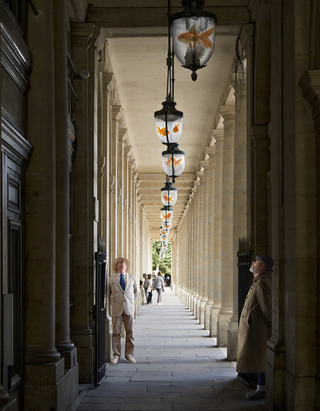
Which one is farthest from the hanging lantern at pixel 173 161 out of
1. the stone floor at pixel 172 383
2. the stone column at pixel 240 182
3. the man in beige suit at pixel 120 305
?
the stone floor at pixel 172 383

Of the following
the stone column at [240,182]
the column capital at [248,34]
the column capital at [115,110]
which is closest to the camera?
the column capital at [248,34]

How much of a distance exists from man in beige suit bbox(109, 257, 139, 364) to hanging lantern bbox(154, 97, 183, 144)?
362 centimetres

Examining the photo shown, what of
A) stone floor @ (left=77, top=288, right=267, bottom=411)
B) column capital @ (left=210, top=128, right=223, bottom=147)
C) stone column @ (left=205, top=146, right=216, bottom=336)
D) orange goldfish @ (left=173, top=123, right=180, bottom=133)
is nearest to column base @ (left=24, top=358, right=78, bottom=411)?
stone floor @ (left=77, top=288, right=267, bottom=411)

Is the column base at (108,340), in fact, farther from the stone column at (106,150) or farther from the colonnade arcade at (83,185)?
the colonnade arcade at (83,185)

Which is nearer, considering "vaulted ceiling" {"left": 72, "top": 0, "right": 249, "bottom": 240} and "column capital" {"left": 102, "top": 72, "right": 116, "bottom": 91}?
"vaulted ceiling" {"left": 72, "top": 0, "right": 249, "bottom": 240}

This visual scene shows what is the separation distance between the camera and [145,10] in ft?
38.2

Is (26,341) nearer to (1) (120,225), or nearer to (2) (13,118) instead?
(2) (13,118)

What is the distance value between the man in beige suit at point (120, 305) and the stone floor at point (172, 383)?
0.36 meters

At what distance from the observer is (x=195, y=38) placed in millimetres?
7027

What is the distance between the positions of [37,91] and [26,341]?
3247 millimetres

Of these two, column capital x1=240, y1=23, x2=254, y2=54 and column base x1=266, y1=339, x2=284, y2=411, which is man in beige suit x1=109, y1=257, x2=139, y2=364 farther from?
column capital x1=240, y1=23, x2=254, y2=54

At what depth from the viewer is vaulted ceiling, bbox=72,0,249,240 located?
11648 mm

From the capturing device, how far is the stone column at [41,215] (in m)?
7.43

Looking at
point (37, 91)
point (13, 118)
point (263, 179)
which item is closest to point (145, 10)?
point (263, 179)
